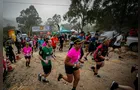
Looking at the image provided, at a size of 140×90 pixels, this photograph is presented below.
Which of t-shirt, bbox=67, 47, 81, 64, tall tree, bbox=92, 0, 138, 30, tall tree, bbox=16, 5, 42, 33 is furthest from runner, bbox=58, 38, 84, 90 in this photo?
tall tree, bbox=16, 5, 42, 33

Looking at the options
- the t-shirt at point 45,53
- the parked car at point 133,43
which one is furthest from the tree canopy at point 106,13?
the t-shirt at point 45,53

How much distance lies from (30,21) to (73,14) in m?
38.2

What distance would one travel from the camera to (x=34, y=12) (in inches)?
2357

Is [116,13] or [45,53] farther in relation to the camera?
[116,13]

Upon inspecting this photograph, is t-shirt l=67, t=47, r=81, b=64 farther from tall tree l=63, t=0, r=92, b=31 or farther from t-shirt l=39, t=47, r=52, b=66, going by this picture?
tall tree l=63, t=0, r=92, b=31

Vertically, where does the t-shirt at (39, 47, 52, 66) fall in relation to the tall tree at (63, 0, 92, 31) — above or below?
below

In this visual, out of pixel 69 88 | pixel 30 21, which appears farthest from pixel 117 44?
pixel 30 21

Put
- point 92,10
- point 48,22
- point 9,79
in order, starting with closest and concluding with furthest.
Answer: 1. point 9,79
2. point 92,10
3. point 48,22

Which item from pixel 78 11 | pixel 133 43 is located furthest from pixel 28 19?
pixel 133 43

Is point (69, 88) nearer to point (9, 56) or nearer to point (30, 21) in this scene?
point (9, 56)

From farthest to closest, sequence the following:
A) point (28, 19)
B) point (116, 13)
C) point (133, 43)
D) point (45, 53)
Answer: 1. point (28, 19)
2. point (116, 13)
3. point (133, 43)
4. point (45, 53)

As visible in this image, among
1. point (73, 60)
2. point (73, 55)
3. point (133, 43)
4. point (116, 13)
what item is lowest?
point (133, 43)

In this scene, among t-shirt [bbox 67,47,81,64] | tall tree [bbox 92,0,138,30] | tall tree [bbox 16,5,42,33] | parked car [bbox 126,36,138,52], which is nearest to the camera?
t-shirt [bbox 67,47,81,64]

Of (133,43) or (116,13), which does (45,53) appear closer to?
(133,43)
